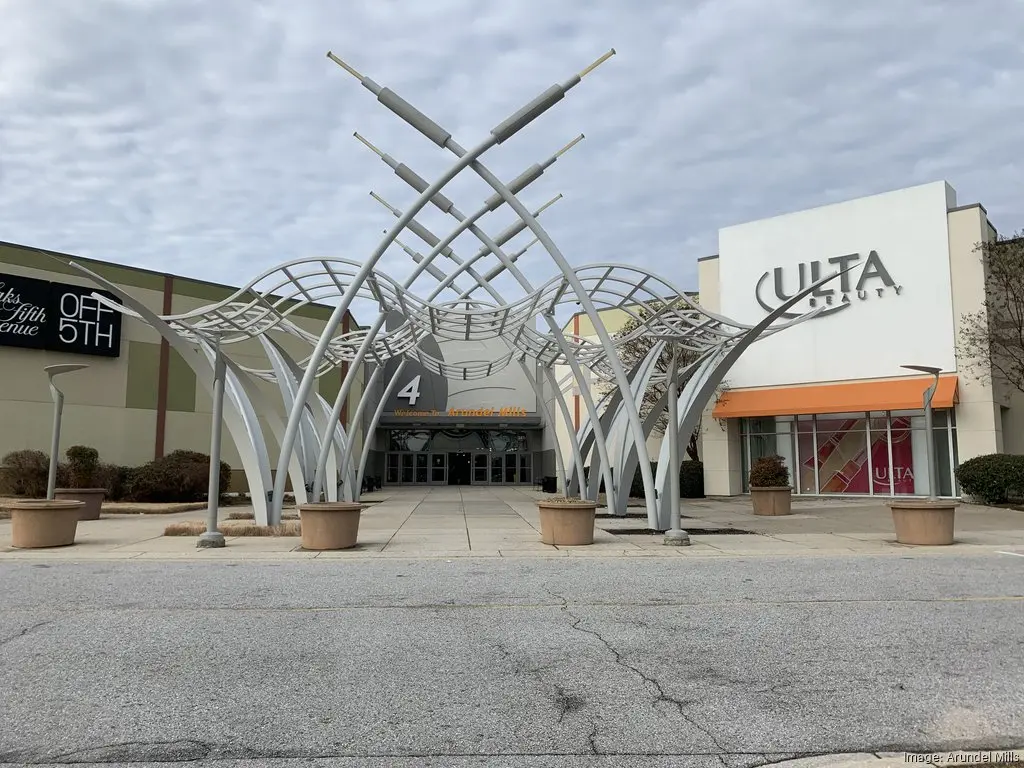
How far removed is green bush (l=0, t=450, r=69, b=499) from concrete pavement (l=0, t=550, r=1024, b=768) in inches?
711

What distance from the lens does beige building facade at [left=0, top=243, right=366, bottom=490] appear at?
2866 cm

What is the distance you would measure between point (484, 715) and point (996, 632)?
5152mm

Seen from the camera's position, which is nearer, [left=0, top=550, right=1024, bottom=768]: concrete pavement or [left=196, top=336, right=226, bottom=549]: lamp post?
[left=0, top=550, right=1024, bottom=768]: concrete pavement

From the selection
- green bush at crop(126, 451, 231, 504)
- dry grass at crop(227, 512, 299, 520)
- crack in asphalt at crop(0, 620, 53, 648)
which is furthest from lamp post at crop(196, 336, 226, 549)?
green bush at crop(126, 451, 231, 504)

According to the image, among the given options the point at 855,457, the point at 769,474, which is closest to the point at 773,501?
the point at 769,474

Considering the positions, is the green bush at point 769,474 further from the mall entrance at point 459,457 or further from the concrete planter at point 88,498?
the mall entrance at point 459,457

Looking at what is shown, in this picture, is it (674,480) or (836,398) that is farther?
(836,398)

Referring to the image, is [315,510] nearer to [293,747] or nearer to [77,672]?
[77,672]

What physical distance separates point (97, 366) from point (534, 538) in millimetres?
23009

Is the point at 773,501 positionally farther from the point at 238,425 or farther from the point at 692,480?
the point at 238,425

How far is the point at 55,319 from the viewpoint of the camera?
29.6 metres

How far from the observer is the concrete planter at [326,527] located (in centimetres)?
1359

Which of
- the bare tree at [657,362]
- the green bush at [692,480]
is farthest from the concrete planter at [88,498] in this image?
the green bush at [692,480]

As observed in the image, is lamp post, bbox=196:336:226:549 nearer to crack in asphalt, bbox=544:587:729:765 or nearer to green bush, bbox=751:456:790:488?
crack in asphalt, bbox=544:587:729:765
